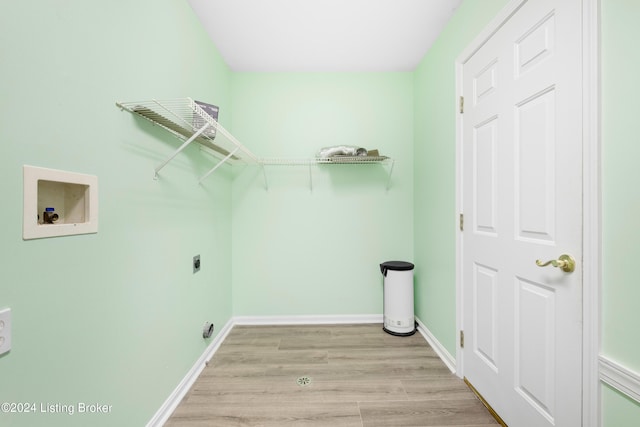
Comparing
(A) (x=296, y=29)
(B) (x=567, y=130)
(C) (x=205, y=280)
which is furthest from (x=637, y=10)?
(C) (x=205, y=280)

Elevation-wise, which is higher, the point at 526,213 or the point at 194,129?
the point at 194,129

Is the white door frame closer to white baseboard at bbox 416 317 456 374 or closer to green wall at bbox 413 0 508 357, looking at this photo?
green wall at bbox 413 0 508 357

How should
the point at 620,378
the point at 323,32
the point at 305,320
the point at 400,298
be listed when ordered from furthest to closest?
the point at 305,320
the point at 400,298
the point at 323,32
the point at 620,378

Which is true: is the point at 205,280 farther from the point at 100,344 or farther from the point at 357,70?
the point at 357,70

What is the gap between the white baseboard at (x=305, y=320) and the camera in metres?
2.50

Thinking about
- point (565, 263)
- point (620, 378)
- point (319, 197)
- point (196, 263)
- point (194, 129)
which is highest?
point (194, 129)

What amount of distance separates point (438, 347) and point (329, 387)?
0.97 m

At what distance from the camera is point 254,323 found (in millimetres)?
2506

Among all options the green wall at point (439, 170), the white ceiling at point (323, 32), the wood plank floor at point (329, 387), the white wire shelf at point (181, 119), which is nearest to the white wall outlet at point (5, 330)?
the white wire shelf at point (181, 119)

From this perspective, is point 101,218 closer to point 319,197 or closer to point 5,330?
point 5,330

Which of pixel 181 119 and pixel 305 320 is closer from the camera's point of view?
pixel 181 119

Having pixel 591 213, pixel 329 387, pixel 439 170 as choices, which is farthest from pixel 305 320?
pixel 591 213

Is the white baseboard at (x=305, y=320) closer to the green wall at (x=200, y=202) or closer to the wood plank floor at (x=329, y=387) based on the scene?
the green wall at (x=200, y=202)

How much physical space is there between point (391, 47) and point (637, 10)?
5.33ft
